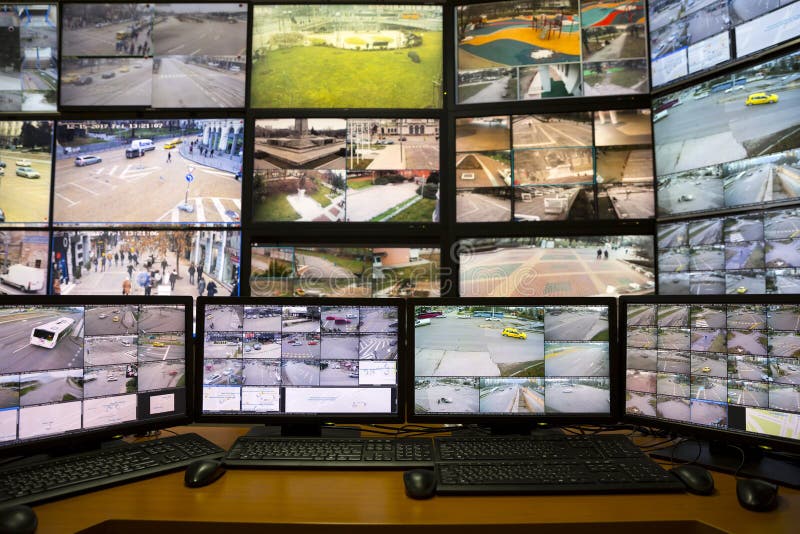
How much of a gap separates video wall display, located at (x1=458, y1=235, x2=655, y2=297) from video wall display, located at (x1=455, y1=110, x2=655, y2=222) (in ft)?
0.40

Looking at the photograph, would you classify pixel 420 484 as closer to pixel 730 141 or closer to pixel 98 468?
pixel 98 468

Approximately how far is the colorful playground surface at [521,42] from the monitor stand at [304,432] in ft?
6.03

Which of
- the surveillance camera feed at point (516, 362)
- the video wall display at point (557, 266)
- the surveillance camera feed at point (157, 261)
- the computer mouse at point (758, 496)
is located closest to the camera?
the computer mouse at point (758, 496)

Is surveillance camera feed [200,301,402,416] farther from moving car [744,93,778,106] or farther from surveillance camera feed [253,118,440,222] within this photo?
moving car [744,93,778,106]

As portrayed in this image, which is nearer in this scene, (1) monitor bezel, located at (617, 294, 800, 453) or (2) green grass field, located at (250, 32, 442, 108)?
(1) monitor bezel, located at (617, 294, 800, 453)

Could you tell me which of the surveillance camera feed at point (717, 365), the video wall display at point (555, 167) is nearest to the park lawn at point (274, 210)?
the video wall display at point (555, 167)

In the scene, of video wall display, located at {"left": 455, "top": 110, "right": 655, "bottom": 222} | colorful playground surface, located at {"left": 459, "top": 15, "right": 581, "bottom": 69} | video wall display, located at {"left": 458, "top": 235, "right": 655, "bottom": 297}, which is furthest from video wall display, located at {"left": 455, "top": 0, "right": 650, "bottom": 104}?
video wall display, located at {"left": 458, "top": 235, "right": 655, "bottom": 297}

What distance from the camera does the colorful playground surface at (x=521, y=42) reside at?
2174 mm

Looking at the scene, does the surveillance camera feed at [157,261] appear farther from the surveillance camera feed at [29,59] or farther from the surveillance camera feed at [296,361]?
the surveillance camera feed at [296,361]

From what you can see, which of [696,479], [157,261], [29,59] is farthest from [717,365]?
[29,59]

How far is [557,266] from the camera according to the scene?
215cm

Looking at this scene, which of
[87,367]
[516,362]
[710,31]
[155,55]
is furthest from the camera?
[155,55]

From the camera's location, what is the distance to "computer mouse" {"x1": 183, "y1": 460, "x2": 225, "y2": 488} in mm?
1100

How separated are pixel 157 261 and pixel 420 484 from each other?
1.82 meters
